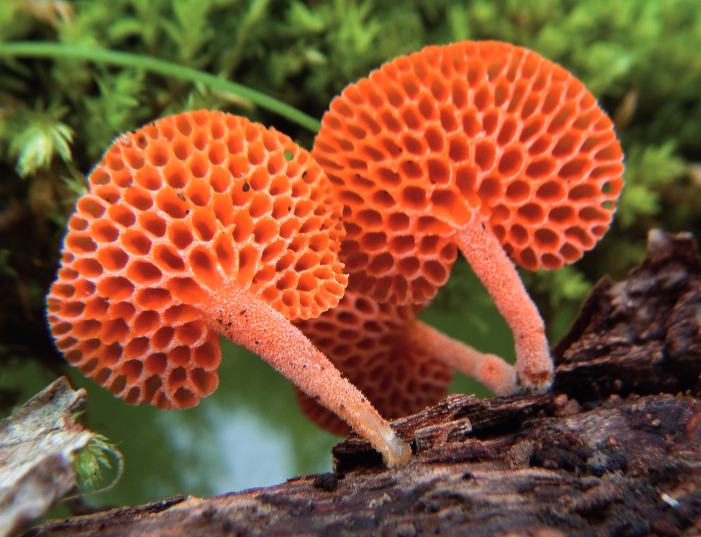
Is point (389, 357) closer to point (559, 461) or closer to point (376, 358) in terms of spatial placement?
point (376, 358)

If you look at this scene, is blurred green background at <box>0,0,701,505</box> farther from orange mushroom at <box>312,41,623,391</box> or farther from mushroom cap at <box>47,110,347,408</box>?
orange mushroom at <box>312,41,623,391</box>

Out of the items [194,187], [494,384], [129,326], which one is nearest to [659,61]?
[494,384]

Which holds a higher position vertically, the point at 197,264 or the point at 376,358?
the point at 197,264

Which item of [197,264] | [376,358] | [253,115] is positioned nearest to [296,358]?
[197,264]

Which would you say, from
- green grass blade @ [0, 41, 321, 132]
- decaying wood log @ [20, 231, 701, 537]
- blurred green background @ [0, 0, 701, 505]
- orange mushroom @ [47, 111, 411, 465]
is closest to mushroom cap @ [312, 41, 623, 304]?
orange mushroom @ [47, 111, 411, 465]

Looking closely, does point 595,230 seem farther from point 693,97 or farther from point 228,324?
point 693,97

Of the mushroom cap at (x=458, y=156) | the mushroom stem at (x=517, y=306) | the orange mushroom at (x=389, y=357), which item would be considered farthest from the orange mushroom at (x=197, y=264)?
the mushroom stem at (x=517, y=306)

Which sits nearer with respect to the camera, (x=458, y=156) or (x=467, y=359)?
(x=458, y=156)

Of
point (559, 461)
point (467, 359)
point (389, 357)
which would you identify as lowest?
point (559, 461)
